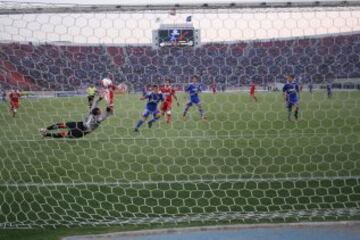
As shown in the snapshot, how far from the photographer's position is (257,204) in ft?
13.4

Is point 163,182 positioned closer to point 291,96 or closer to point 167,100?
point 167,100

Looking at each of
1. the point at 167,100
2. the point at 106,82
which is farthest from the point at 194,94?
the point at 106,82

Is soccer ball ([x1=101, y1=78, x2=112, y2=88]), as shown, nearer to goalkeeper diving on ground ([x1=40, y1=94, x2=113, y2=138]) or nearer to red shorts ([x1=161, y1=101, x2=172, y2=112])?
goalkeeper diving on ground ([x1=40, y1=94, x2=113, y2=138])

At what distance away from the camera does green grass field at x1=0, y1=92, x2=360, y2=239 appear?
12.6 feet

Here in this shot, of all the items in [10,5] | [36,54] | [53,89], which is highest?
[10,5]

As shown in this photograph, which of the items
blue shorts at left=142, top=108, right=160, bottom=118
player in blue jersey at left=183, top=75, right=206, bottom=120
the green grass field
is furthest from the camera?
player in blue jersey at left=183, top=75, right=206, bottom=120

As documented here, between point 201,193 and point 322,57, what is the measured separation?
2.38 m

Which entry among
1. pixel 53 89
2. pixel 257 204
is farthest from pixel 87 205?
pixel 53 89

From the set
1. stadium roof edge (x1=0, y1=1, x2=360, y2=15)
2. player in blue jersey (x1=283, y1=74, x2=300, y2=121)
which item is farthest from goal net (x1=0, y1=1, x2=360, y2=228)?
player in blue jersey (x1=283, y1=74, x2=300, y2=121)

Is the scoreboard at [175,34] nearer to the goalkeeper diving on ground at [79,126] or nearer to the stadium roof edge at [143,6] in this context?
the stadium roof edge at [143,6]

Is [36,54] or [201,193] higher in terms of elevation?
[36,54]

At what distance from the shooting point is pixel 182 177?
525 centimetres

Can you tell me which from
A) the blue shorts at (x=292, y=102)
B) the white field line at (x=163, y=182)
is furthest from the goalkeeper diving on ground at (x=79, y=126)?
the blue shorts at (x=292, y=102)

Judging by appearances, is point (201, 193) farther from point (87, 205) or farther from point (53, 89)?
point (53, 89)
